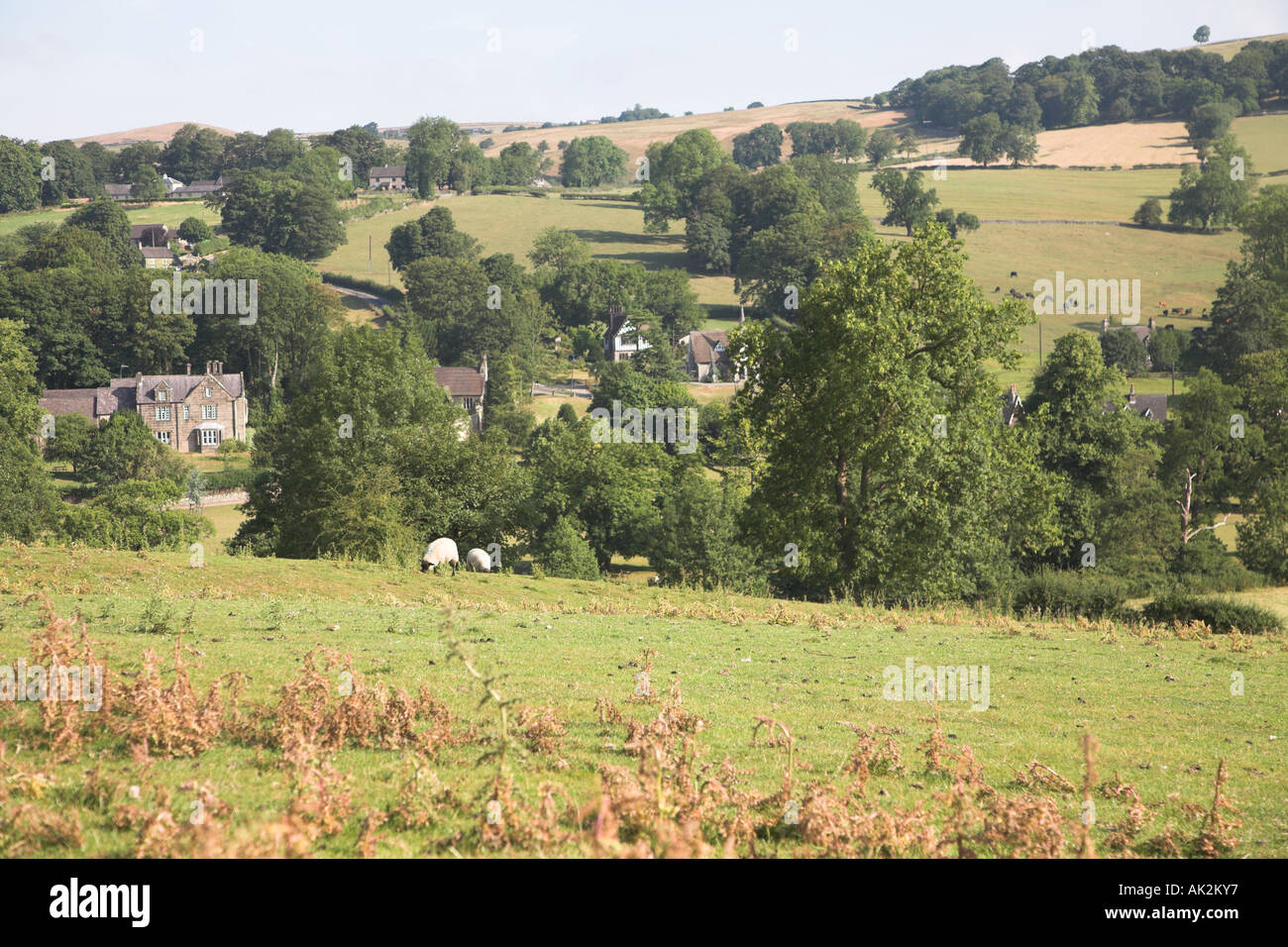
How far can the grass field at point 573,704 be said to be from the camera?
8.16 m

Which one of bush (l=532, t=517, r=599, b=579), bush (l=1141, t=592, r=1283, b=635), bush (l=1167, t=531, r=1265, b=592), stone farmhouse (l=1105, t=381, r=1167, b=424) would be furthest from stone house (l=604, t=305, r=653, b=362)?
bush (l=1141, t=592, r=1283, b=635)

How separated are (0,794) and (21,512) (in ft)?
184

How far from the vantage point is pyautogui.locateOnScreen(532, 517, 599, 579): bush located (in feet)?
200

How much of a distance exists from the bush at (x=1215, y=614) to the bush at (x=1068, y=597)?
162cm

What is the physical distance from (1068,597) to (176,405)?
102 m

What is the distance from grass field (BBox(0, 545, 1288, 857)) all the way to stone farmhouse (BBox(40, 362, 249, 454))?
92.1 metres

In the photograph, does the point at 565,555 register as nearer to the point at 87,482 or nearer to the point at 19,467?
the point at 19,467

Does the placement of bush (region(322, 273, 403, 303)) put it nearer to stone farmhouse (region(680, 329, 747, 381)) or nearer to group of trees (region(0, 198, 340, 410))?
group of trees (region(0, 198, 340, 410))

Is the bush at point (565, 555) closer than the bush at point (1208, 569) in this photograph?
No

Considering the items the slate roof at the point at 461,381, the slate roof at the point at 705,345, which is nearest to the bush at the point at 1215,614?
the slate roof at the point at 461,381

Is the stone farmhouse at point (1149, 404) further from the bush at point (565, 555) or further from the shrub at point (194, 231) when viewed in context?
the shrub at point (194, 231)

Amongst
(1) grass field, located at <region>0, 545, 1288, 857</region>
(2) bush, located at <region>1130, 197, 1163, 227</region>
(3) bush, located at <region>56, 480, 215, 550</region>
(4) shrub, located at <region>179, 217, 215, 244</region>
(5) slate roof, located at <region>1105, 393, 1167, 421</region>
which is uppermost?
(4) shrub, located at <region>179, 217, 215, 244</region>
